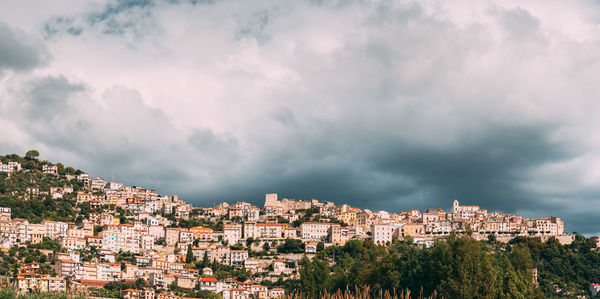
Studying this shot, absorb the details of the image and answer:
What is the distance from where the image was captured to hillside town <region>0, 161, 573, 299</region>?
6944 centimetres

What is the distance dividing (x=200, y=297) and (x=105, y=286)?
29.9 ft

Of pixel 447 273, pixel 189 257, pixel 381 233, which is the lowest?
pixel 189 257

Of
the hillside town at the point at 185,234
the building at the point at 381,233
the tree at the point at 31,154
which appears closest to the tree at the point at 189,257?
the hillside town at the point at 185,234

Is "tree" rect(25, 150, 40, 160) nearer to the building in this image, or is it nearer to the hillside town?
the hillside town

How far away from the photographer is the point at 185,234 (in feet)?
296

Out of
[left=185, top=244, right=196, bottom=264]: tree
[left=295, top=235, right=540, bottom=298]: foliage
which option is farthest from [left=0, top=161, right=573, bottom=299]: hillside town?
[left=295, top=235, right=540, bottom=298]: foliage

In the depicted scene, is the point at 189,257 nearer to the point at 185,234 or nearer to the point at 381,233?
the point at 185,234

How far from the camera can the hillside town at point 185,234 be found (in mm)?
69438

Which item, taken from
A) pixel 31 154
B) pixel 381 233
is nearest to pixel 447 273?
pixel 381 233

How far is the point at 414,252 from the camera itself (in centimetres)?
3553

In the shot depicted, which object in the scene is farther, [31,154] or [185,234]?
[31,154]

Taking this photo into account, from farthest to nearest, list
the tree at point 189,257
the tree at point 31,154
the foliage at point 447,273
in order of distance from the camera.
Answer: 1. the tree at point 31,154
2. the tree at point 189,257
3. the foliage at point 447,273

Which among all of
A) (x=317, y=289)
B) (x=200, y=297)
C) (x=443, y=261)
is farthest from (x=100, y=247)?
(x=443, y=261)

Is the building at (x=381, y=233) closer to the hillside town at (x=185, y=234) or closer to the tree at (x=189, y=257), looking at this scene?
the hillside town at (x=185, y=234)
